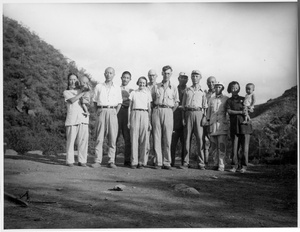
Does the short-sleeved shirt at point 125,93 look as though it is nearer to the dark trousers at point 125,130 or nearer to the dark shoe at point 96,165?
the dark trousers at point 125,130

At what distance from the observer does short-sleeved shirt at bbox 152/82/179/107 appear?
5.73 metres

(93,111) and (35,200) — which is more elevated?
(93,111)

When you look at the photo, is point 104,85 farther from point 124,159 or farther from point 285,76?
point 285,76

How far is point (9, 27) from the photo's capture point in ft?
18.0

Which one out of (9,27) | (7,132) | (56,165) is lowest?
(56,165)

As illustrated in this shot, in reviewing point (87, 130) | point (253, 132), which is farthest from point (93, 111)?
point (253, 132)

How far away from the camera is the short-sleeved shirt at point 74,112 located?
5.59 metres

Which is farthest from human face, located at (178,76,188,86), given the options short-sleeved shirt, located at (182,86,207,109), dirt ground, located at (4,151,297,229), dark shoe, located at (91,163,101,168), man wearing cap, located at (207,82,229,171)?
dark shoe, located at (91,163,101,168)

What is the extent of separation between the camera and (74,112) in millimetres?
5613

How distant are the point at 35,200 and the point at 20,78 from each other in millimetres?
1602

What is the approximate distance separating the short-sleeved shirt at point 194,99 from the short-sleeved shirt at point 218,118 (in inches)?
5.7

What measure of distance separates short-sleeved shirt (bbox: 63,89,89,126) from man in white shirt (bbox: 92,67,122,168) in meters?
0.20

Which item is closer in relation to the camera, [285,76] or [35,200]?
[35,200]

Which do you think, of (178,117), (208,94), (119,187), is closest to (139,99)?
(178,117)
